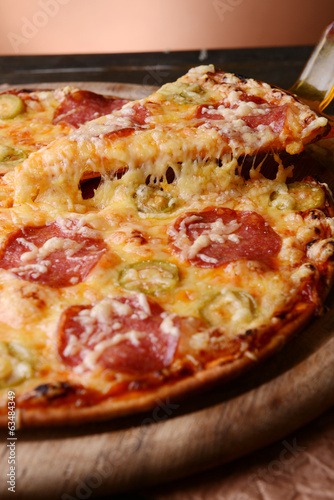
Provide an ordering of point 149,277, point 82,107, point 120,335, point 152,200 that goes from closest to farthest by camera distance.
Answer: point 120,335, point 149,277, point 152,200, point 82,107

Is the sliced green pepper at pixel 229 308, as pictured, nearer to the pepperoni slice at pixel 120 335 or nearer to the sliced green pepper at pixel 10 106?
the pepperoni slice at pixel 120 335

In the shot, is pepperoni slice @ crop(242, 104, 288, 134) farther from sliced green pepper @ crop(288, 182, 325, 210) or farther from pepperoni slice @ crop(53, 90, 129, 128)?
pepperoni slice @ crop(53, 90, 129, 128)

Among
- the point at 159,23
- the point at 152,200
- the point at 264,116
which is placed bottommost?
the point at 159,23

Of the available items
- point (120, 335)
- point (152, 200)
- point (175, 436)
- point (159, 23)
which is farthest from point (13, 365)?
point (159, 23)

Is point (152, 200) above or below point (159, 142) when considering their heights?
below

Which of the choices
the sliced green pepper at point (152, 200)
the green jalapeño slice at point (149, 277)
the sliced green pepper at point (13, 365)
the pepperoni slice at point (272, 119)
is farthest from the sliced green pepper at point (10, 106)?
the sliced green pepper at point (13, 365)

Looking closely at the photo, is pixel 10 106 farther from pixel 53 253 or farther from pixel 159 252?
pixel 159 252
